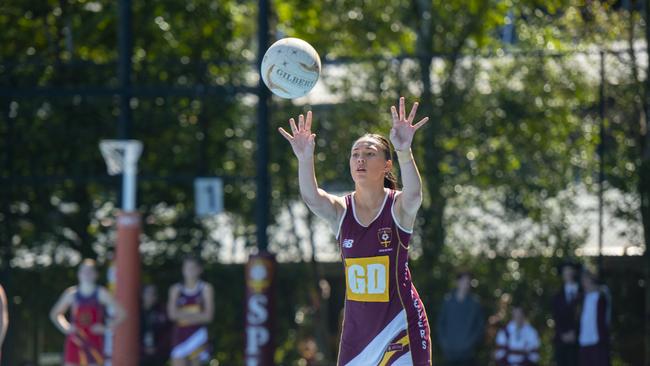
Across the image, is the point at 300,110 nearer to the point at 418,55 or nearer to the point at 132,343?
→ the point at 418,55

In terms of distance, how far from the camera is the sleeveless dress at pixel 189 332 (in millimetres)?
12641

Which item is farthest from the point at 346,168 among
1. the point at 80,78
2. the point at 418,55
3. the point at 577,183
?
the point at 80,78

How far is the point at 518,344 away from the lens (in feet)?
40.2

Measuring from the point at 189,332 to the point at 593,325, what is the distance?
4.21 metres

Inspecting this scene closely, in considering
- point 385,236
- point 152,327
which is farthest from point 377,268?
point 152,327

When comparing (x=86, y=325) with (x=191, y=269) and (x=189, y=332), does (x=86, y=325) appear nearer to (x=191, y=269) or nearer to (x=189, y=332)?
(x=189, y=332)

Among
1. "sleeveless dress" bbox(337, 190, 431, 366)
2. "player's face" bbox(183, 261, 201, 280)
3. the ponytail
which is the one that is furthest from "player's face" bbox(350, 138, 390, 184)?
"player's face" bbox(183, 261, 201, 280)

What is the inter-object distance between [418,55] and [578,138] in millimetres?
2050

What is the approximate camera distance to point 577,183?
13375mm

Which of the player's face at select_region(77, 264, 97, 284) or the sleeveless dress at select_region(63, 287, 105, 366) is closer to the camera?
the player's face at select_region(77, 264, 97, 284)

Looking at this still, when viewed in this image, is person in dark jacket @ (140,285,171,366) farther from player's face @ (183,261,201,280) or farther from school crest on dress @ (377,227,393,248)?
school crest on dress @ (377,227,393,248)

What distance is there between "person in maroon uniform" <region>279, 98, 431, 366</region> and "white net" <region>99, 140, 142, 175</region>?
20.6ft

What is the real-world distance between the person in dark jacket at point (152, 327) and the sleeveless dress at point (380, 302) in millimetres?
7380

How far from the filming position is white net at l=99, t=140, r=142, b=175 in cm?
1233
